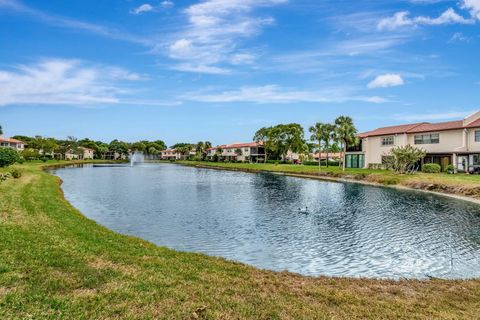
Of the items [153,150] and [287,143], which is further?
[153,150]

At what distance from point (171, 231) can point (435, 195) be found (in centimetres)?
3195

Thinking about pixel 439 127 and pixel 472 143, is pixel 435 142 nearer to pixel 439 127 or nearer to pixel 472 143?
pixel 439 127

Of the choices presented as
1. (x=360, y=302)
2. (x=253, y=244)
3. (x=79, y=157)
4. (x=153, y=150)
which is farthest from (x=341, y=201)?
(x=153, y=150)

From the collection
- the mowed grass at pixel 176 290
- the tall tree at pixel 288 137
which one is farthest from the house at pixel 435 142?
the mowed grass at pixel 176 290

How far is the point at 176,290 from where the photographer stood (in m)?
8.77

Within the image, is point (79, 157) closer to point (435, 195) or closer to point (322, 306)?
point (435, 195)

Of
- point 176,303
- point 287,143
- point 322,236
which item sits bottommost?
point 322,236

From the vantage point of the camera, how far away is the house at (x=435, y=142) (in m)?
53.8

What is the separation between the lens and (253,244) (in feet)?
58.7

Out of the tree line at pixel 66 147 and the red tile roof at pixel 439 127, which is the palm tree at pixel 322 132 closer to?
the red tile roof at pixel 439 127

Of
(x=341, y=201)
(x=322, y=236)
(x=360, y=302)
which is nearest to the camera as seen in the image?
(x=360, y=302)

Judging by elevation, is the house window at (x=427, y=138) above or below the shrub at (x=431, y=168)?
above

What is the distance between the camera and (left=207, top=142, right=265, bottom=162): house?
140 m

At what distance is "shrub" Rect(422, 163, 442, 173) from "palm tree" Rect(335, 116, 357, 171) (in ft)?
54.4
